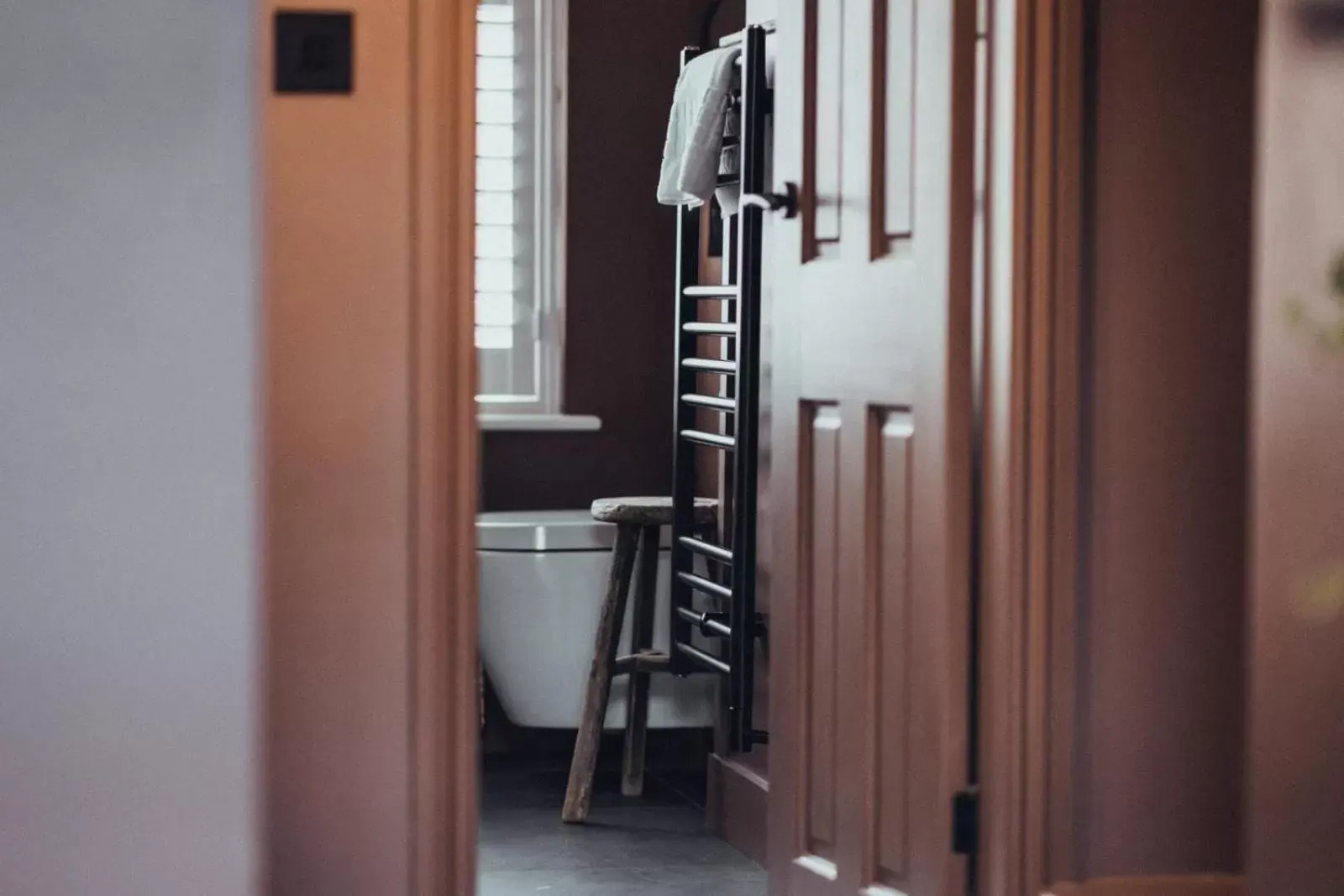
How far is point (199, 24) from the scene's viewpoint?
896 millimetres

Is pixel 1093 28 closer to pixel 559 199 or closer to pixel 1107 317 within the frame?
pixel 1107 317

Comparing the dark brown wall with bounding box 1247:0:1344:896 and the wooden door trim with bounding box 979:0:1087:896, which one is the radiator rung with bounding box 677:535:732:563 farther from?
the dark brown wall with bounding box 1247:0:1344:896

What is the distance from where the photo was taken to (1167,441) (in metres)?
2.34

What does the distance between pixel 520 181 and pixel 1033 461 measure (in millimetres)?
2208

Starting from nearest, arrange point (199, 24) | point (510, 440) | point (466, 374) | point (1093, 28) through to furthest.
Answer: point (199, 24), point (466, 374), point (1093, 28), point (510, 440)

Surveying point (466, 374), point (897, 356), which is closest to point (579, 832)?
point (897, 356)

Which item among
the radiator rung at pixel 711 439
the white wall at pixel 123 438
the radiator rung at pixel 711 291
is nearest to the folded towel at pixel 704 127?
the radiator rung at pixel 711 291

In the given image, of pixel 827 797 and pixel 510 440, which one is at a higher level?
pixel 510 440

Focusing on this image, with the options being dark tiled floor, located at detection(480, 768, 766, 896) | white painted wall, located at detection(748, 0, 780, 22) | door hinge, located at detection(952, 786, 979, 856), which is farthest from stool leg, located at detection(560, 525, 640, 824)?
door hinge, located at detection(952, 786, 979, 856)

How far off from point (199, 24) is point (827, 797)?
1892 mm

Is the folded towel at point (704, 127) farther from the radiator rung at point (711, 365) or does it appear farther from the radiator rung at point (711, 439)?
the radiator rung at point (711, 439)

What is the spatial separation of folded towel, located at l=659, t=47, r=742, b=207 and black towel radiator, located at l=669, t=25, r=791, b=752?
39 mm

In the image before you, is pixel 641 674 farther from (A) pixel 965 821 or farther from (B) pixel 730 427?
(A) pixel 965 821

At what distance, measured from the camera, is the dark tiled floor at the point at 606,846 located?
2996 millimetres
